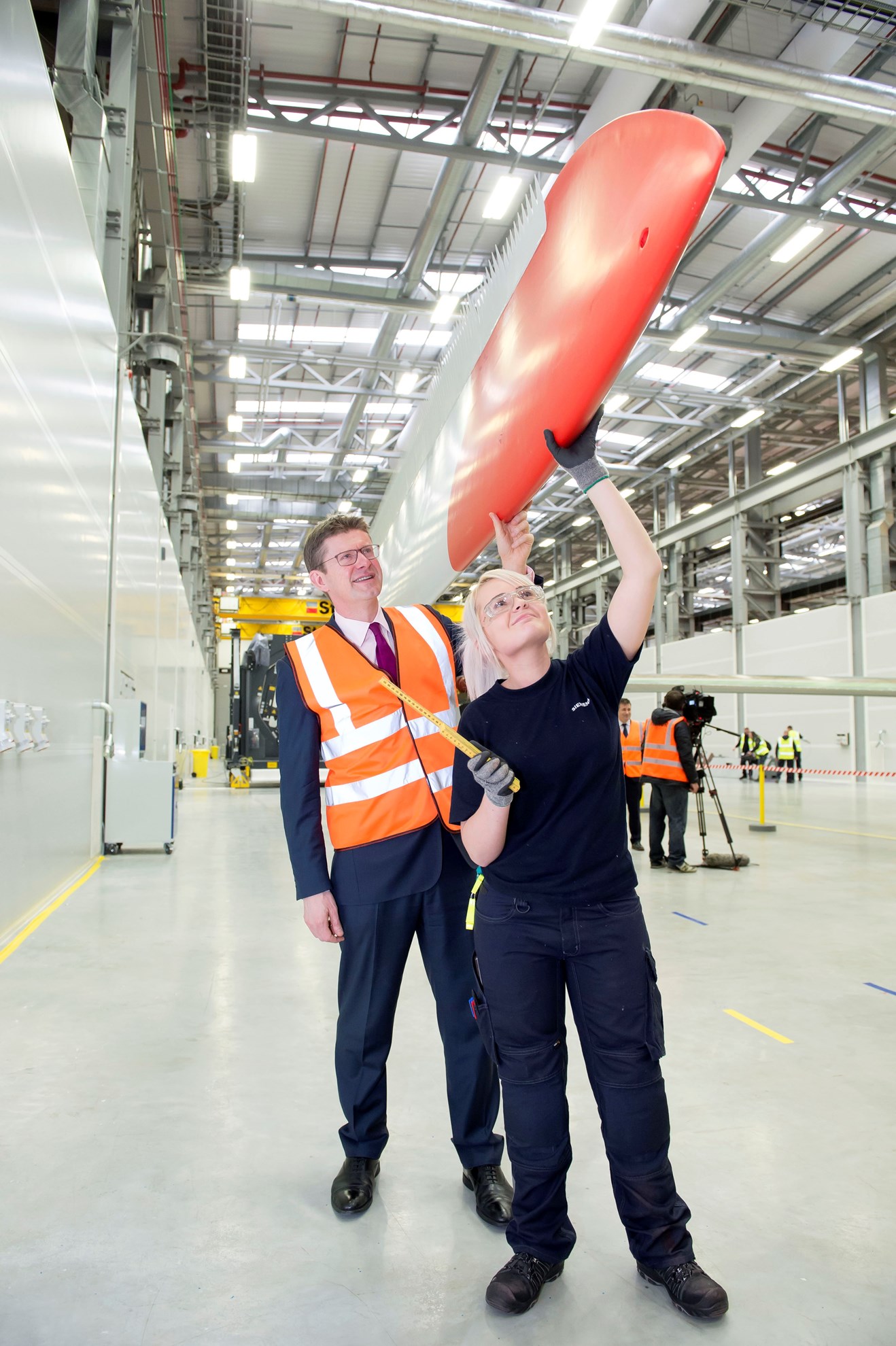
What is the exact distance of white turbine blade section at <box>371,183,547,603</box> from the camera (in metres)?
2.84


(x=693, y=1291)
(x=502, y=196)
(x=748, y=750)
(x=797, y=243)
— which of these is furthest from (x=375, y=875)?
(x=748, y=750)

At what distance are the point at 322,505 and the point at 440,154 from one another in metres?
12.0

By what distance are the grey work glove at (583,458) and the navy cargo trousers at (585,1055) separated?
87 cm

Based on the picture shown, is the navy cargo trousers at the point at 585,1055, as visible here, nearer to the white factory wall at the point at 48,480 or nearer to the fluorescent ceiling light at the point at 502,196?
the white factory wall at the point at 48,480

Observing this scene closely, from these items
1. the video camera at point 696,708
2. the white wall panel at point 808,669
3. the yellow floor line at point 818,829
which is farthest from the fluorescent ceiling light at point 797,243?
the white wall panel at point 808,669

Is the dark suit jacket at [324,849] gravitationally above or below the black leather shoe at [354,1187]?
above

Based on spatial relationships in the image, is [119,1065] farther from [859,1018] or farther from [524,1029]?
[859,1018]

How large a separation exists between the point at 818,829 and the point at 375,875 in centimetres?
877

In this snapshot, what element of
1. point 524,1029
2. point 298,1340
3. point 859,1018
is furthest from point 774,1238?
point 859,1018

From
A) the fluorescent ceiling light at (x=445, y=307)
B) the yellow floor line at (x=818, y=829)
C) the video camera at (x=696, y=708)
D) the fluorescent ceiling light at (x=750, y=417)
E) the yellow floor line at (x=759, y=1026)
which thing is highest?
the fluorescent ceiling light at (x=750, y=417)

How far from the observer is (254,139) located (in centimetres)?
807

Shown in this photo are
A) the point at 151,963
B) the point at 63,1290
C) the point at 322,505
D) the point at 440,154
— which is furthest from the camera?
the point at 322,505

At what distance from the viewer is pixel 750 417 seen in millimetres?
16562

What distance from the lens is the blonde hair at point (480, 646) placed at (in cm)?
176
